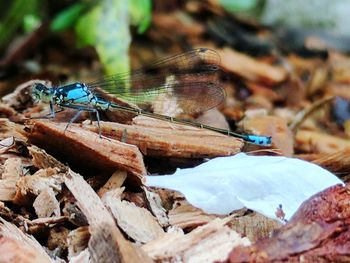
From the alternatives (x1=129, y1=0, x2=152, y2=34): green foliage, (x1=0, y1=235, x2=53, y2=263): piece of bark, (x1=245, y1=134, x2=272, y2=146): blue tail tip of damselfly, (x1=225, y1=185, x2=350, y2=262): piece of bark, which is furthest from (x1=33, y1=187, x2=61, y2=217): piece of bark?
(x1=129, y1=0, x2=152, y2=34): green foliage

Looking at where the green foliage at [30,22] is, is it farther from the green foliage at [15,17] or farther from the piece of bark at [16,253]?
the piece of bark at [16,253]

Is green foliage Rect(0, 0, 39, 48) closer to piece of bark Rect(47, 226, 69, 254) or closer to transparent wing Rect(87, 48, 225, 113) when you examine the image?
transparent wing Rect(87, 48, 225, 113)

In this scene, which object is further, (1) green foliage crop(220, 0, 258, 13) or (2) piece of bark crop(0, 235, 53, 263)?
(1) green foliage crop(220, 0, 258, 13)

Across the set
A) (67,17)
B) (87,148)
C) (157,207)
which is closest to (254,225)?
(157,207)

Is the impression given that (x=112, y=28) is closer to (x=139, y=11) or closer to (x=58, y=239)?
(x=139, y=11)

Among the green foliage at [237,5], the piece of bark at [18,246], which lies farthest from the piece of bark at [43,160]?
the green foliage at [237,5]

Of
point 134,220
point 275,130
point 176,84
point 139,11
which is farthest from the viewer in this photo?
point 139,11
